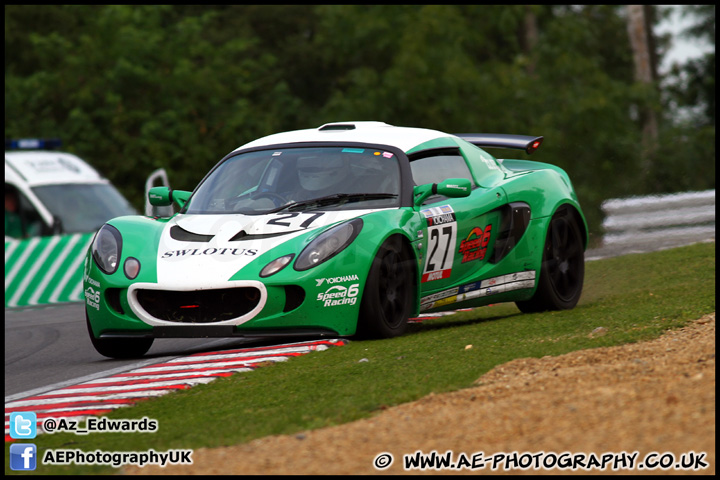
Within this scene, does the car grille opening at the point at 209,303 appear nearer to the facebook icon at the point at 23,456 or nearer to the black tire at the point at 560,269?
the facebook icon at the point at 23,456

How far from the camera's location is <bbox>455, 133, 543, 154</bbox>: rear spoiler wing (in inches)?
420

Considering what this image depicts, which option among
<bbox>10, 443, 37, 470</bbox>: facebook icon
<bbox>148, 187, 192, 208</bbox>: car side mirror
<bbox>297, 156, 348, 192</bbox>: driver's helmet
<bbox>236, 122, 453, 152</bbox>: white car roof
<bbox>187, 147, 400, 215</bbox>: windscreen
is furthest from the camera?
<bbox>148, 187, 192, 208</bbox>: car side mirror

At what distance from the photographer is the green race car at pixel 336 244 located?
806 centimetres

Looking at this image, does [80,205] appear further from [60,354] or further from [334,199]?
[334,199]

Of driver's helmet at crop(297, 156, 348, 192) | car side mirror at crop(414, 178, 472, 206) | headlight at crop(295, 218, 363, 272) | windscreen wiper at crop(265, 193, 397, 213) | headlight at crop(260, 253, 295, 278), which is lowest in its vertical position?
headlight at crop(260, 253, 295, 278)

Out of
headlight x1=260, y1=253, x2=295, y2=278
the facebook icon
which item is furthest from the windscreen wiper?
the facebook icon

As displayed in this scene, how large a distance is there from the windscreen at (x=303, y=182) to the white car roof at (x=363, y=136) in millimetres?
162

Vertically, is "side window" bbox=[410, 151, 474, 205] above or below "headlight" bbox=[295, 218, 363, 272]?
above

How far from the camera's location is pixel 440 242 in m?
8.97

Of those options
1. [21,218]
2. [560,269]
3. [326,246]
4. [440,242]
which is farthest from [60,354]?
[21,218]

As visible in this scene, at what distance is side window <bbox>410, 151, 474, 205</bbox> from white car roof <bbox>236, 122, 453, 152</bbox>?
A: 13 centimetres

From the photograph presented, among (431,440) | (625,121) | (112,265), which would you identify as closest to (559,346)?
(431,440)

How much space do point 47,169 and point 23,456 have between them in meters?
17.2

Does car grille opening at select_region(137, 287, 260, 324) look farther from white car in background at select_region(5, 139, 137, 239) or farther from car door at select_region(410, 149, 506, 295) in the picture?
white car in background at select_region(5, 139, 137, 239)
